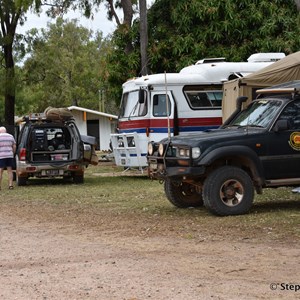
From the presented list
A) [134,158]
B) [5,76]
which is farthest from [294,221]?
[5,76]

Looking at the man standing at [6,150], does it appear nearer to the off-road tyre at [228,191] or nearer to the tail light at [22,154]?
the tail light at [22,154]

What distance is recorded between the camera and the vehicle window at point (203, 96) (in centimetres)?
1895

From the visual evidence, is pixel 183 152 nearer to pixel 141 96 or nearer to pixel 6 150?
pixel 6 150

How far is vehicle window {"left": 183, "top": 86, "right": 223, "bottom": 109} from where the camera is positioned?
18953 millimetres

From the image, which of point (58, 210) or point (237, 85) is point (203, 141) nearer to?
point (58, 210)

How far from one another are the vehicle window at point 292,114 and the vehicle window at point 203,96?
25.8 feet

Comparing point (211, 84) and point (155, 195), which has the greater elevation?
point (211, 84)

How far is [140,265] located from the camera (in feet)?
24.4

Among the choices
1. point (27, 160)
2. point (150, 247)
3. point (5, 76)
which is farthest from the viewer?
point (5, 76)

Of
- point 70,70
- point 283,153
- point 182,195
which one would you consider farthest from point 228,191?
point 70,70

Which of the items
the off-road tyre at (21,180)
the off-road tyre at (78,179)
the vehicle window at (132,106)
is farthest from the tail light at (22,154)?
the vehicle window at (132,106)

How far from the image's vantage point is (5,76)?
3064 cm

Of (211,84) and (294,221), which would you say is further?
(211,84)

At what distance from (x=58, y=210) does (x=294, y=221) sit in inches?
182
